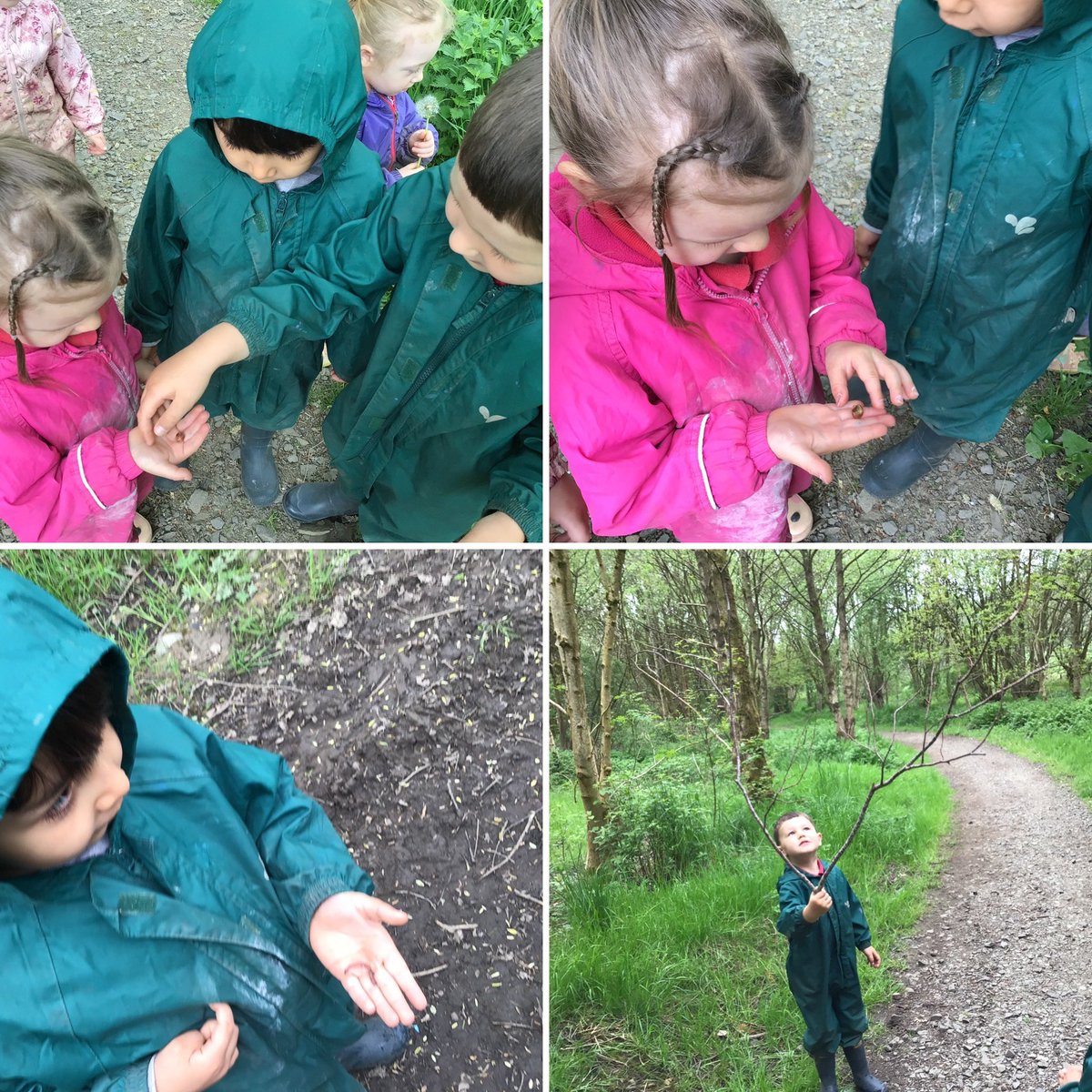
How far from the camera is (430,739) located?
1708 mm

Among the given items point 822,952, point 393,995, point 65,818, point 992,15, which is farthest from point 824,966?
point 992,15

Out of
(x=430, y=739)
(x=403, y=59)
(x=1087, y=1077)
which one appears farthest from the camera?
(x=403, y=59)

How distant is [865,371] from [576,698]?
603mm

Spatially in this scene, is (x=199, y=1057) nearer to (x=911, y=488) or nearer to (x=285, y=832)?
(x=285, y=832)

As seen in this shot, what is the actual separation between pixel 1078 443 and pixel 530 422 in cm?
113

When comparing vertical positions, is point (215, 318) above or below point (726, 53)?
below

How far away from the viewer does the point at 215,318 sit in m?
1.43

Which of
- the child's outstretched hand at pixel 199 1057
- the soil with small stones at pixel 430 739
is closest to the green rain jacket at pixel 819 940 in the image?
the soil with small stones at pixel 430 739

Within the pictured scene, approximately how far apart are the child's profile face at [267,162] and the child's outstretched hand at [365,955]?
970 mm

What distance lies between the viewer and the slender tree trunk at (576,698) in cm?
133

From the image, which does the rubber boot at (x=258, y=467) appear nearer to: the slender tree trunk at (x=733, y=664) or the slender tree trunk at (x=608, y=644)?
the slender tree trunk at (x=608, y=644)

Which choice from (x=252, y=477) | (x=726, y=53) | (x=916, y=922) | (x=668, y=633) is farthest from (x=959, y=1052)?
(x=252, y=477)

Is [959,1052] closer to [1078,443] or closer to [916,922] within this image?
[916,922]

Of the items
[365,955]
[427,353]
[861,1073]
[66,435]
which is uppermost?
[427,353]
